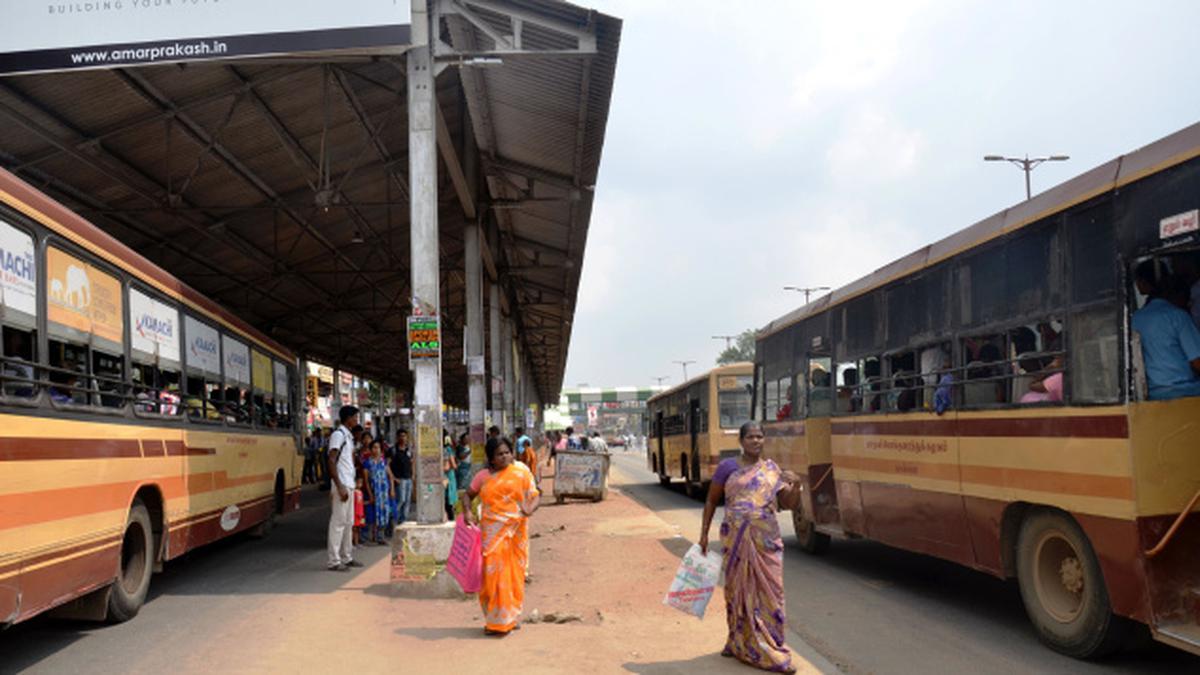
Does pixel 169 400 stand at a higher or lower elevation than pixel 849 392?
higher

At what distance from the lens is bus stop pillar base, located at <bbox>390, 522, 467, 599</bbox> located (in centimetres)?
955

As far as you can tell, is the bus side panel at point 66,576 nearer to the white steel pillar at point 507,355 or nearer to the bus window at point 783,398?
the bus window at point 783,398

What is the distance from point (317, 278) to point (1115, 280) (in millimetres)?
23415

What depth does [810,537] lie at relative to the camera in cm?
1246

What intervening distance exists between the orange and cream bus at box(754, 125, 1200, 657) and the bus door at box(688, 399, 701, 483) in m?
12.2

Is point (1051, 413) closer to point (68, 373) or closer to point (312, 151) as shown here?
point (68, 373)

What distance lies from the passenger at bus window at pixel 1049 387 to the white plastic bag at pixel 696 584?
8.56ft

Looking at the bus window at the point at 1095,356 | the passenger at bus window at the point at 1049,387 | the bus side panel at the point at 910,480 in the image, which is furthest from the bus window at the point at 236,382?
the bus window at the point at 1095,356

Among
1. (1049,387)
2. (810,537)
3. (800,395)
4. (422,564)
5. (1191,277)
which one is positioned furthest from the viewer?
(800,395)

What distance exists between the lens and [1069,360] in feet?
21.6

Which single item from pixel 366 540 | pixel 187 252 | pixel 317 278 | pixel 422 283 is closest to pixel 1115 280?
pixel 422 283

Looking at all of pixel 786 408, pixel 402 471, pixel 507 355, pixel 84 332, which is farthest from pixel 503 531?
pixel 507 355

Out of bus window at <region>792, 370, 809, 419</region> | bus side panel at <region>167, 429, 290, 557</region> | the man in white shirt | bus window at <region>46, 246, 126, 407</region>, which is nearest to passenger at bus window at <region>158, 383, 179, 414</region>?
bus side panel at <region>167, 429, 290, 557</region>

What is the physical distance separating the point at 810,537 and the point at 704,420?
9.14 metres
